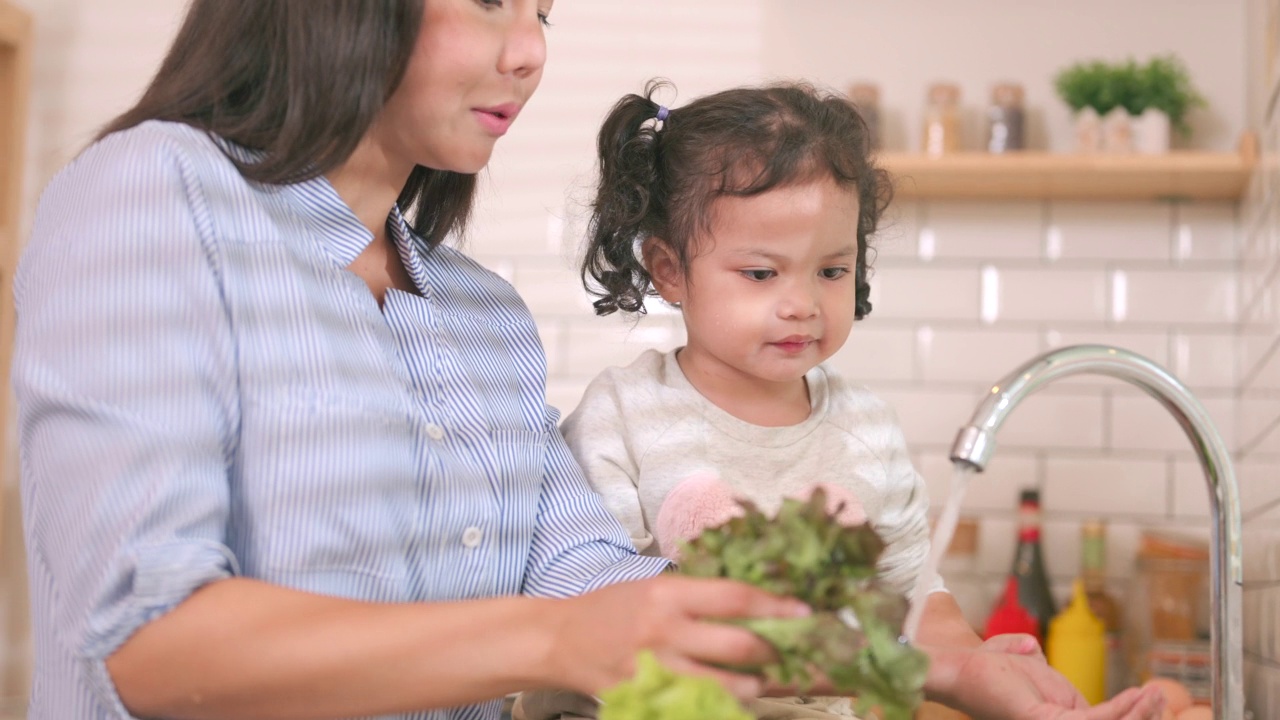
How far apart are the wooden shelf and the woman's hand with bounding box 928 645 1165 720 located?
4.29 feet

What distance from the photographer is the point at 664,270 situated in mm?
1479

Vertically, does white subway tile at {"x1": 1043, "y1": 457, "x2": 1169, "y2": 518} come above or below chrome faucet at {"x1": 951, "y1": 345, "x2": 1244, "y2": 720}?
below

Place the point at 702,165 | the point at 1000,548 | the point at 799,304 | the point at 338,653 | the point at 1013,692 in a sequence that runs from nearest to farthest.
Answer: the point at 338,653
the point at 1013,692
the point at 799,304
the point at 702,165
the point at 1000,548

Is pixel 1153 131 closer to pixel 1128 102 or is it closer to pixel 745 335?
pixel 1128 102

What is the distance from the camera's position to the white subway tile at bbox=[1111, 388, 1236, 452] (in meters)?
2.56

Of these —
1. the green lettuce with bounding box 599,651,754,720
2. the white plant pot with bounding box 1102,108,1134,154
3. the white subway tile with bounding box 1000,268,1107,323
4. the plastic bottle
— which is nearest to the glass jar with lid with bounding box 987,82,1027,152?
the white plant pot with bounding box 1102,108,1134,154

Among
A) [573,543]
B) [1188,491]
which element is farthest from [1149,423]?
[573,543]

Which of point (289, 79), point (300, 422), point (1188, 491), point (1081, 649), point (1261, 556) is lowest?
point (1081, 649)

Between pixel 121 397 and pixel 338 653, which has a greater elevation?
pixel 121 397

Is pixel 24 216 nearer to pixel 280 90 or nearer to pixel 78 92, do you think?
pixel 78 92

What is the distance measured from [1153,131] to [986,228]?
37 centimetres

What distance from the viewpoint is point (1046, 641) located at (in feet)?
7.82

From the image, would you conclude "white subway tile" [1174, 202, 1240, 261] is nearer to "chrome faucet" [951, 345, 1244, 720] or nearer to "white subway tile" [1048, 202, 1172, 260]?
"white subway tile" [1048, 202, 1172, 260]

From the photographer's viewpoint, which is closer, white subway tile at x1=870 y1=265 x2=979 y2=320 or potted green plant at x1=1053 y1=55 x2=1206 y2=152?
potted green plant at x1=1053 y1=55 x2=1206 y2=152
